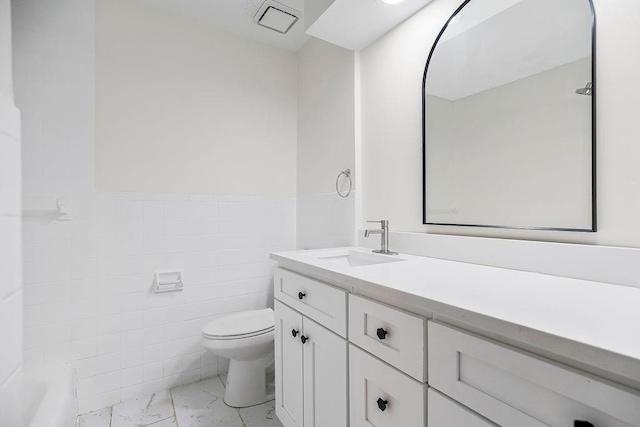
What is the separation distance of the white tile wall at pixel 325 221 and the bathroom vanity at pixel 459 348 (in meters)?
0.69

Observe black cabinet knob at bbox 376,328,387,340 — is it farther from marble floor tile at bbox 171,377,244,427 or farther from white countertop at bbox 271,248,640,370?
marble floor tile at bbox 171,377,244,427

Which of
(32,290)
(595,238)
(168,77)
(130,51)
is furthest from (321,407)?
(130,51)

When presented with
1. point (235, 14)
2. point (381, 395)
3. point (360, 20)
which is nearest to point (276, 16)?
point (235, 14)

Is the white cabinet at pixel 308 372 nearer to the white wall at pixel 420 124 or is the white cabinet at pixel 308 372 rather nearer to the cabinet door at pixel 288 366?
the cabinet door at pixel 288 366

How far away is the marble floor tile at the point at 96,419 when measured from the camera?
67.1 inches

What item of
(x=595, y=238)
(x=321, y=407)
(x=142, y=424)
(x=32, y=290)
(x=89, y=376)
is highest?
(x=595, y=238)

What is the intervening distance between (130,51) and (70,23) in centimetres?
31

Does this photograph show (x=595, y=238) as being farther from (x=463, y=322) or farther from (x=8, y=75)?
(x=8, y=75)

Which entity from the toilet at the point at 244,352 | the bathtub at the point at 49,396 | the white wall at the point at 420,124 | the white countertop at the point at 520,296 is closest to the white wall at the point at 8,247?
the bathtub at the point at 49,396

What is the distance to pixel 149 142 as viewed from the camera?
6.66ft

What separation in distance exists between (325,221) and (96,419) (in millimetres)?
1758

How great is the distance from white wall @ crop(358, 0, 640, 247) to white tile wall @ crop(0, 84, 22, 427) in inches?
57.7

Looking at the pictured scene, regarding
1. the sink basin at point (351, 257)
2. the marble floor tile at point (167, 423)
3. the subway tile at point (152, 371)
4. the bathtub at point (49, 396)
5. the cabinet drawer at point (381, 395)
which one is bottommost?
the marble floor tile at point (167, 423)

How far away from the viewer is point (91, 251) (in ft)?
A: 6.06
